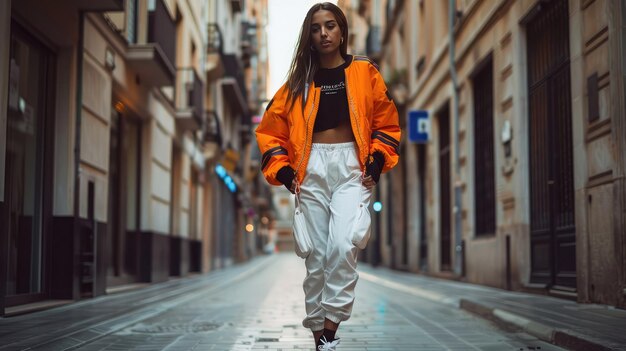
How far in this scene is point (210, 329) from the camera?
22.4ft

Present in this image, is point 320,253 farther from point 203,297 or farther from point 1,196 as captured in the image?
point 203,297

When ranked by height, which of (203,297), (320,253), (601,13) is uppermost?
(601,13)

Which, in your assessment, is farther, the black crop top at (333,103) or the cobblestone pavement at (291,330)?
the cobblestone pavement at (291,330)

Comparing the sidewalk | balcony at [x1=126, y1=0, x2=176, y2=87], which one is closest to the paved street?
the sidewalk

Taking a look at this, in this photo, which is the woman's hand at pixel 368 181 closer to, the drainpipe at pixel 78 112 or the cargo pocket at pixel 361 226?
the cargo pocket at pixel 361 226

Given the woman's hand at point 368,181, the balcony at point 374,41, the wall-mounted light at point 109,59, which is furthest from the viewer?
the balcony at point 374,41

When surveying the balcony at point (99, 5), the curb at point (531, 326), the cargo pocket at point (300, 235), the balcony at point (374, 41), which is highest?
the balcony at point (374, 41)

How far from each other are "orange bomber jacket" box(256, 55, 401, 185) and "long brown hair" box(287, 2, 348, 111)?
1.9 inches

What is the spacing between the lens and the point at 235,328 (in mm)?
6898

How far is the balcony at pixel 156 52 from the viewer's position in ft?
42.1

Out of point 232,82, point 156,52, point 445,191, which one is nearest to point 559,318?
point 156,52

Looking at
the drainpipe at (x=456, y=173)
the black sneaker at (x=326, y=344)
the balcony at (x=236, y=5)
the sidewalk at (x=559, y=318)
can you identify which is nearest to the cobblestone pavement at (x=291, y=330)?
the sidewalk at (x=559, y=318)

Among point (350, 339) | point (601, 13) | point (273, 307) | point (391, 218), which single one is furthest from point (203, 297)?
point (391, 218)

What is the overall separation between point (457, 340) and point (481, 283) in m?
7.43
